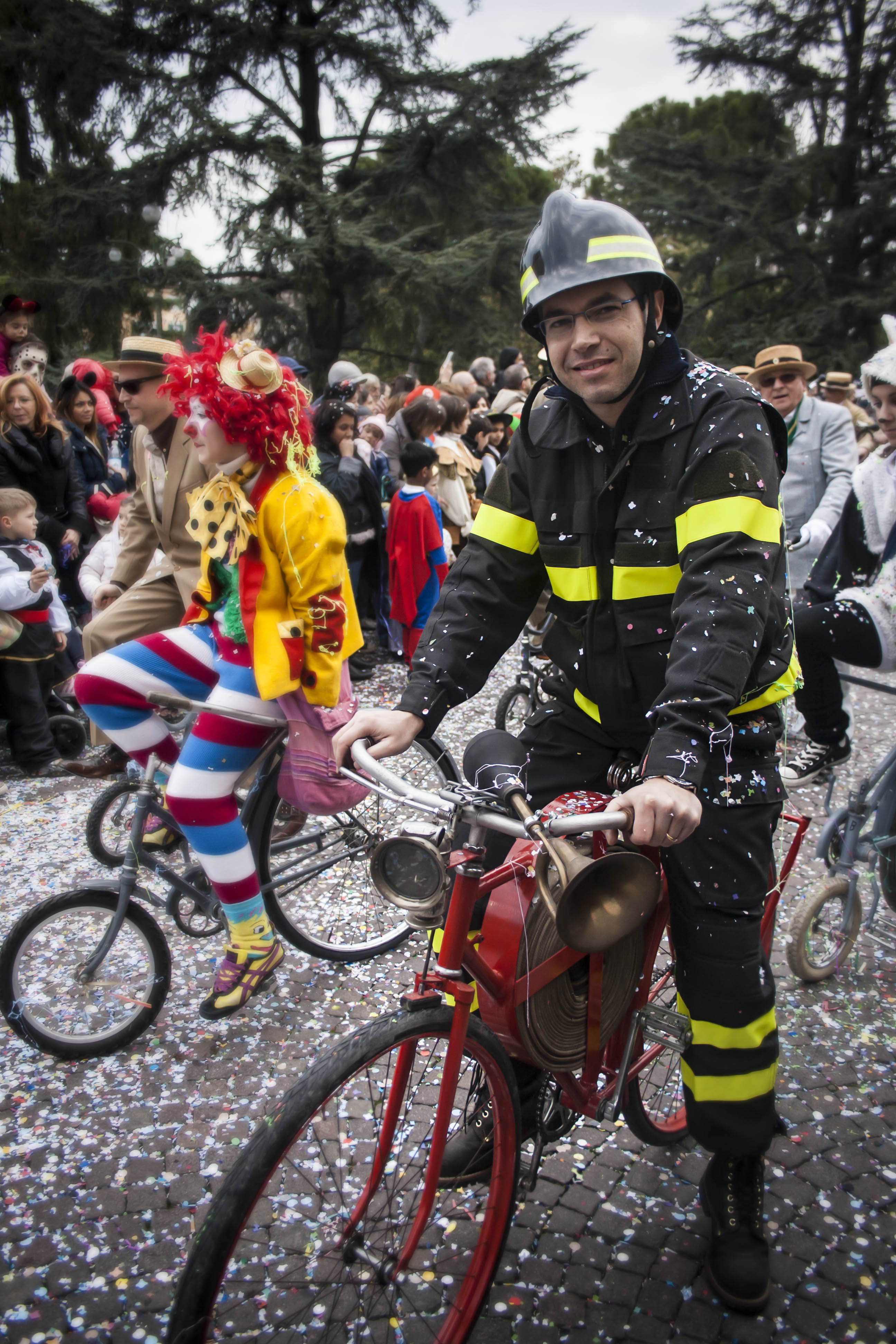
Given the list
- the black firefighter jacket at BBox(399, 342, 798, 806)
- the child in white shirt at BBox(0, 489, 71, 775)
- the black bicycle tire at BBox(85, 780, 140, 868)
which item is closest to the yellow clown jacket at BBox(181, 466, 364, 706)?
the black firefighter jacket at BBox(399, 342, 798, 806)

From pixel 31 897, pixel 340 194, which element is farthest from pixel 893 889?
pixel 340 194

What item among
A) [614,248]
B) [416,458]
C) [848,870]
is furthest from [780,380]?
[614,248]

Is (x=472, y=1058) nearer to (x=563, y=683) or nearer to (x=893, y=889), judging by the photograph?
(x=563, y=683)

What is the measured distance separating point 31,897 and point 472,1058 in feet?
9.06

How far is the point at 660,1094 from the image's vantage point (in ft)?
8.19

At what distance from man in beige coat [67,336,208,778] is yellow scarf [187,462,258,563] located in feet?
1.45

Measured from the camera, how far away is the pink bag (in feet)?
9.75

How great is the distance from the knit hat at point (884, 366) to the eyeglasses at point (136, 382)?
2.45 metres

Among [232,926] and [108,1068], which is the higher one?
[232,926]

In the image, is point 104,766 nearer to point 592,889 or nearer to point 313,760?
point 313,760

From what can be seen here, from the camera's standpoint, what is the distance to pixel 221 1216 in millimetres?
1492

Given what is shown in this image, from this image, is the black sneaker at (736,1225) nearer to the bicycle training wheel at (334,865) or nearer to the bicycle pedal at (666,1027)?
the bicycle pedal at (666,1027)

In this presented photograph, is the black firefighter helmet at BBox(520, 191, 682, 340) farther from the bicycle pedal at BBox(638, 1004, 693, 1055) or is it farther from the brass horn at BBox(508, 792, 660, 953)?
the bicycle pedal at BBox(638, 1004, 693, 1055)

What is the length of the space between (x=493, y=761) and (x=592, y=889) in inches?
11.3
